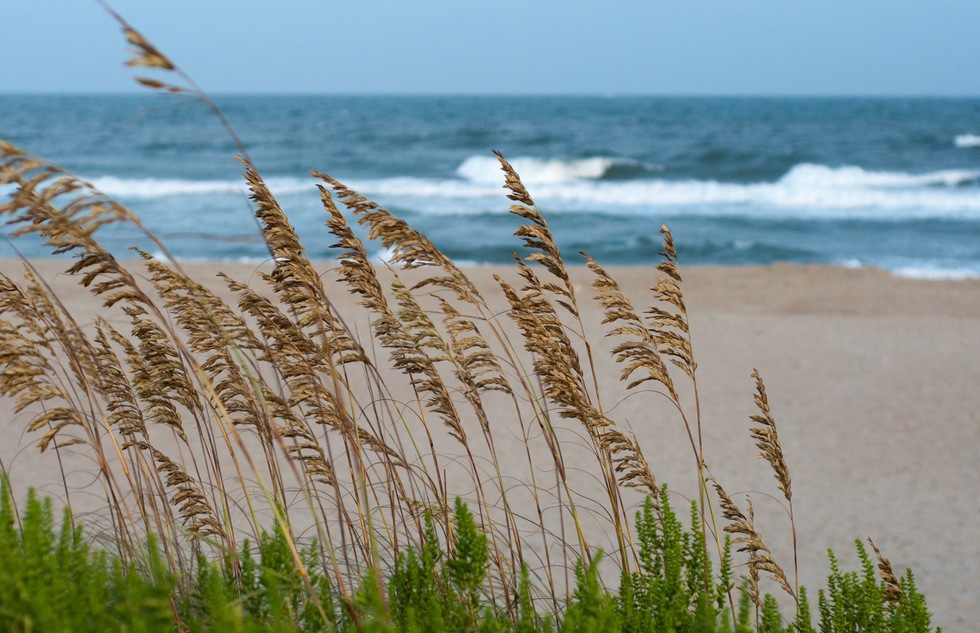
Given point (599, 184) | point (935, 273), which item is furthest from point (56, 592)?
point (599, 184)

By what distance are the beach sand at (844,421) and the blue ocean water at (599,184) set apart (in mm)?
4015

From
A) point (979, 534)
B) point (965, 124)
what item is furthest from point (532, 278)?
point (965, 124)

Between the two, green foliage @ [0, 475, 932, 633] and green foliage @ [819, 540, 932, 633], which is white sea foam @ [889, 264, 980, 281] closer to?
green foliage @ [819, 540, 932, 633]

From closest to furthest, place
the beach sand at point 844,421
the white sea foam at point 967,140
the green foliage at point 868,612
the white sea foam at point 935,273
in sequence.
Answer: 1. the green foliage at point 868,612
2. the beach sand at point 844,421
3. the white sea foam at point 935,273
4. the white sea foam at point 967,140

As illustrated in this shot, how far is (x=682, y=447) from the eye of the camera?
7.00m

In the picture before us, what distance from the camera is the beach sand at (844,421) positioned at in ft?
18.1

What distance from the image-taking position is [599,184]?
2967cm

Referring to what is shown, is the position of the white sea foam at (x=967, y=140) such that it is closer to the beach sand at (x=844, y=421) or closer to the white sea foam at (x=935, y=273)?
the white sea foam at (x=935, y=273)

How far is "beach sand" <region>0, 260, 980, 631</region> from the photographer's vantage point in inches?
217

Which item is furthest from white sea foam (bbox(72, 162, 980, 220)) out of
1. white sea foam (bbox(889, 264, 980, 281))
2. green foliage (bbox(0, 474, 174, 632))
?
green foliage (bbox(0, 474, 174, 632))

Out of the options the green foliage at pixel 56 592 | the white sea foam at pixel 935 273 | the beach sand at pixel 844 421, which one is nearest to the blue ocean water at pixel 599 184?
the white sea foam at pixel 935 273

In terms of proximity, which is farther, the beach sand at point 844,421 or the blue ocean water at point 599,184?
the blue ocean water at point 599,184

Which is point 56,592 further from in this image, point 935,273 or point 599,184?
point 599,184

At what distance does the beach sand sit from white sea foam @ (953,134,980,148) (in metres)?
32.0
